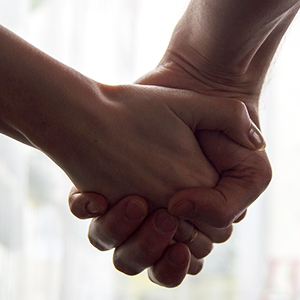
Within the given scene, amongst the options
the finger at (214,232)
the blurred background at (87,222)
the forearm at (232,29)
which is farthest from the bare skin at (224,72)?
the blurred background at (87,222)

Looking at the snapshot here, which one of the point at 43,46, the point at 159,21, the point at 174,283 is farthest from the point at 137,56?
the point at 174,283

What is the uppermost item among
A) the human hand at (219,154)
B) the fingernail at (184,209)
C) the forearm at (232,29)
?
the forearm at (232,29)

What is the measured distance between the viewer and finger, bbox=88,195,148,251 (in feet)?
2.78

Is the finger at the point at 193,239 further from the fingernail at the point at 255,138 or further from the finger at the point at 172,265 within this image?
the fingernail at the point at 255,138

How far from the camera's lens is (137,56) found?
2.06m

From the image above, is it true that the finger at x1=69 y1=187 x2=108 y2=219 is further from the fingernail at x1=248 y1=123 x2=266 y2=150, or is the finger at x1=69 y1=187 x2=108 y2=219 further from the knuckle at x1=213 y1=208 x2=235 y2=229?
the fingernail at x1=248 y1=123 x2=266 y2=150

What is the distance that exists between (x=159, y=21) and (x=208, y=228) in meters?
1.38

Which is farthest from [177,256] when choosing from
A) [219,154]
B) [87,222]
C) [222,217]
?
[87,222]

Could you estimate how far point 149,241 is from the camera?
2.81ft

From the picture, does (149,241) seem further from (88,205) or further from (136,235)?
(88,205)

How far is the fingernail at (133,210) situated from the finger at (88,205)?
51mm

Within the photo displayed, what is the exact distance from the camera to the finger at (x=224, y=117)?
86cm

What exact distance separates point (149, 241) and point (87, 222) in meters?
1.11

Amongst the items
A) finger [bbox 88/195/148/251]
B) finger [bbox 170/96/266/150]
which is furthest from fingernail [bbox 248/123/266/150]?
finger [bbox 88/195/148/251]
